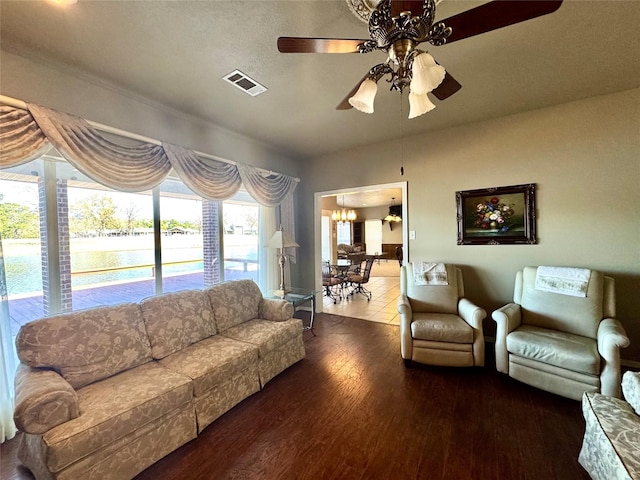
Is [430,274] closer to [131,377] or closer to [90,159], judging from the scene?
[131,377]

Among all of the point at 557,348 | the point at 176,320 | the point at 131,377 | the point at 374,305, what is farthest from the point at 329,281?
the point at 131,377

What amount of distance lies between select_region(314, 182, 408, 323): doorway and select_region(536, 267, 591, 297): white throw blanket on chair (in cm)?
153

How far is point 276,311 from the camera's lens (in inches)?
111

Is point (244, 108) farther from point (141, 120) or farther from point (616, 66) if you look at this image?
point (616, 66)

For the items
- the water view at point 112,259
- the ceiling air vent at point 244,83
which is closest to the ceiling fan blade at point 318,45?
the ceiling air vent at point 244,83

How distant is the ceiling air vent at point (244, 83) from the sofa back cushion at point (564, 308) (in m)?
3.43

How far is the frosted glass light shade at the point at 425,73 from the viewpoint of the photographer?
1.29 metres

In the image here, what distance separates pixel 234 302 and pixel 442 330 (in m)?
2.19

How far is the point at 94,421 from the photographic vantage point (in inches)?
53.2

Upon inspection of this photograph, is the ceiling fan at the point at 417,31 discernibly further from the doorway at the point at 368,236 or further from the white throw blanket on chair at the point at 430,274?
the doorway at the point at 368,236

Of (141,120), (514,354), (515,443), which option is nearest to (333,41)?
(141,120)

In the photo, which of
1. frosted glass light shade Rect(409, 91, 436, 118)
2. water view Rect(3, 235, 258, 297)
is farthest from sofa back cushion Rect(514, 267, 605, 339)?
water view Rect(3, 235, 258, 297)

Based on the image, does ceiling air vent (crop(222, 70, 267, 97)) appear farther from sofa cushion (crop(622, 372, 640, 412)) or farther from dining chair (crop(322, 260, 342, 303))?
dining chair (crop(322, 260, 342, 303))

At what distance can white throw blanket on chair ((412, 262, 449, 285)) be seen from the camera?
122 inches
